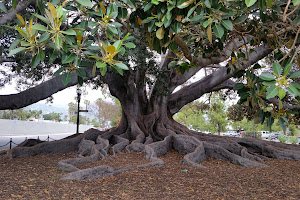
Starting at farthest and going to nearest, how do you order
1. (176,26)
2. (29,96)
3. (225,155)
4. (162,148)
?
(162,148) < (29,96) < (225,155) < (176,26)

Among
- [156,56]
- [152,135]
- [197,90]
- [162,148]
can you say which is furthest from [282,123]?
[197,90]

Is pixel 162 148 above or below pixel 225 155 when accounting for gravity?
above


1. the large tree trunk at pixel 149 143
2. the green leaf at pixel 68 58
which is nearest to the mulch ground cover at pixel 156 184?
the large tree trunk at pixel 149 143

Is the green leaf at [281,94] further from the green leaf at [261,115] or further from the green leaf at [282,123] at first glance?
the green leaf at [261,115]

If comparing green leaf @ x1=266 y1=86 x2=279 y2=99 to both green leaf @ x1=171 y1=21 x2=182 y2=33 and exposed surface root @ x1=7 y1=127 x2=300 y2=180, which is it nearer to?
green leaf @ x1=171 y1=21 x2=182 y2=33

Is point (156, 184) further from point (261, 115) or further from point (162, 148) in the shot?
point (162, 148)

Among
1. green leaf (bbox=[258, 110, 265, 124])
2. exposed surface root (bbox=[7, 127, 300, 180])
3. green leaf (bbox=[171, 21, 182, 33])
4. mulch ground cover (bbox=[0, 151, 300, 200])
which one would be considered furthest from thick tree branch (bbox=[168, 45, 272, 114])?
green leaf (bbox=[171, 21, 182, 33])

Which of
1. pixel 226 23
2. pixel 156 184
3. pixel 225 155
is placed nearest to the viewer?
pixel 226 23

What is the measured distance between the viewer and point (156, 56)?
361 inches

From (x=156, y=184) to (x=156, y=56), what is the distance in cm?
533

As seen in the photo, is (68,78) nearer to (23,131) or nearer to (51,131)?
(23,131)

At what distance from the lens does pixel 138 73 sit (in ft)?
30.8

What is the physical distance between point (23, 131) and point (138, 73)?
2507 centimetres

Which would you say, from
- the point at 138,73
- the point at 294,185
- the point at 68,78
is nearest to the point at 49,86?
the point at 138,73
